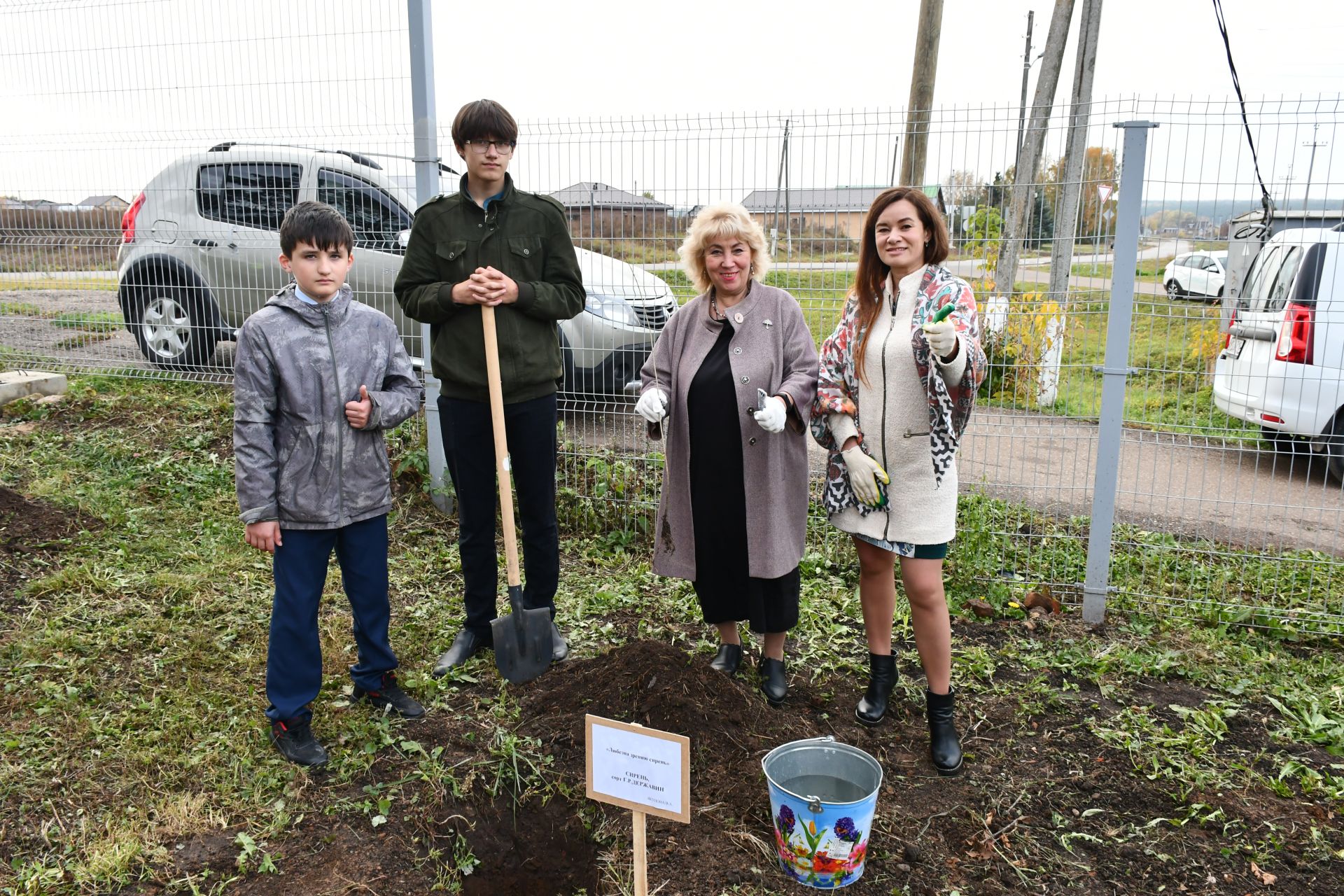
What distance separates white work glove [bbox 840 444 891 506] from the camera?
290 centimetres

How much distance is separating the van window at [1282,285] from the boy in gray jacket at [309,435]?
3.46 m

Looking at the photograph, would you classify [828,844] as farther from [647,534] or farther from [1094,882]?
[647,534]

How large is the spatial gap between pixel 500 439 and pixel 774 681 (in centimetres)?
133

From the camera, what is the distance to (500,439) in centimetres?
319

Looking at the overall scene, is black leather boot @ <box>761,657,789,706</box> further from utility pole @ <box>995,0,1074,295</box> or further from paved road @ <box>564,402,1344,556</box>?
utility pole @ <box>995,0,1074,295</box>

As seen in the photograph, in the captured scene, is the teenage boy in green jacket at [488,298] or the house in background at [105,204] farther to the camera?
the house in background at [105,204]

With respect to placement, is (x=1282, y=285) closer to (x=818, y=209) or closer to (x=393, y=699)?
(x=818, y=209)

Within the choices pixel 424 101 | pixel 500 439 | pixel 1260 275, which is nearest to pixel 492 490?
pixel 500 439

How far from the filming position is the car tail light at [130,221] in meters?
6.29

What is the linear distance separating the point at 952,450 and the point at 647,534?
2464mm

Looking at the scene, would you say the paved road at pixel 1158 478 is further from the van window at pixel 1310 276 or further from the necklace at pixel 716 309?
the necklace at pixel 716 309

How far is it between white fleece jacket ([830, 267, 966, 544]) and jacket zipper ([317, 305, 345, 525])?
5.35ft

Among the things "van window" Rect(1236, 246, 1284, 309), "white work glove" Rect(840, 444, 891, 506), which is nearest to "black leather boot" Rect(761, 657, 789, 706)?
"white work glove" Rect(840, 444, 891, 506)

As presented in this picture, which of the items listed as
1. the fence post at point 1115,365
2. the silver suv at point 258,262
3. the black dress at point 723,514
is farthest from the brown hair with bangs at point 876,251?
the silver suv at point 258,262
